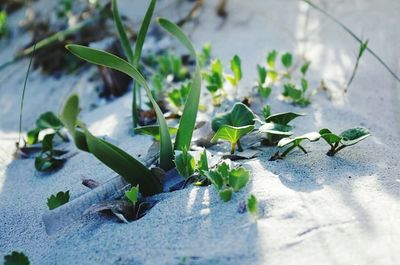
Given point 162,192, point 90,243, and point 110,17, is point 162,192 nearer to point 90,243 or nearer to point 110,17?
point 90,243

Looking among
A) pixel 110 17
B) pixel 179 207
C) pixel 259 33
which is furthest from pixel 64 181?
pixel 110 17

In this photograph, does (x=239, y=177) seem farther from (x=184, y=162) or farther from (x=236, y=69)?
(x=236, y=69)

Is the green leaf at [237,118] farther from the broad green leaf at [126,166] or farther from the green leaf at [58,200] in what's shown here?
the green leaf at [58,200]

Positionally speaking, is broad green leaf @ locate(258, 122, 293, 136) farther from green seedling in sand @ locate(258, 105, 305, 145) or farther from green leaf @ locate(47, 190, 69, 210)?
green leaf @ locate(47, 190, 69, 210)

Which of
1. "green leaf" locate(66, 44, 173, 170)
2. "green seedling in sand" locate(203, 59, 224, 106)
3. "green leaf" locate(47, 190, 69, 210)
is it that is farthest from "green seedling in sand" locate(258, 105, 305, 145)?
"green leaf" locate(47, 190, 69, 210)

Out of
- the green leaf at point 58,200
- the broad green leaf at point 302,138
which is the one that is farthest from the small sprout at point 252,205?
the green leaf at point 58,200

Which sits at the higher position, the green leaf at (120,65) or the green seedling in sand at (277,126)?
the green leaf at (120,65)
